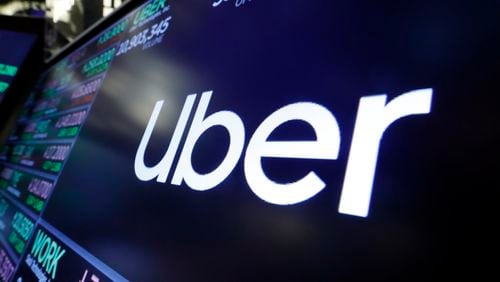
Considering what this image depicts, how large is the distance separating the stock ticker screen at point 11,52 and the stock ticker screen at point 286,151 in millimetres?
1605

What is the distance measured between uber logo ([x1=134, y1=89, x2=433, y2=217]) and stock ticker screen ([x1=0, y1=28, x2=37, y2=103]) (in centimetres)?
205

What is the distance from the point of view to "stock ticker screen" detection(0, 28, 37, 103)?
2.09 m

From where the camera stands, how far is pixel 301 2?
0.56 m

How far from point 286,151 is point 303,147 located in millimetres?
27

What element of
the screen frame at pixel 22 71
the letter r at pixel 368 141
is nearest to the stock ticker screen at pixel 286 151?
the letter r at pixel 368 141

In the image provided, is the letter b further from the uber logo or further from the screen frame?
the screen frame

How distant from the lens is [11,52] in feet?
7.06

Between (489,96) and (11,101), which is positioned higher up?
(11,101)

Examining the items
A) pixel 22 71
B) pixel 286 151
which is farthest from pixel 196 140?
pixel 22 71

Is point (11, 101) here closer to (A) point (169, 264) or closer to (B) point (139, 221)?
(B) point (139, 221)

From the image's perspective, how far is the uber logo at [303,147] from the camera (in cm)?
35

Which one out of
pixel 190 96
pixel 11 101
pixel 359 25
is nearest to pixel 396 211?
pixel 359 25

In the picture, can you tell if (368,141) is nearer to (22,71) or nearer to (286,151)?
(286,151)

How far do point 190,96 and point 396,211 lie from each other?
0.48 m
